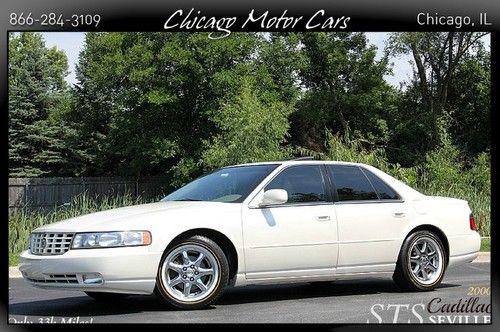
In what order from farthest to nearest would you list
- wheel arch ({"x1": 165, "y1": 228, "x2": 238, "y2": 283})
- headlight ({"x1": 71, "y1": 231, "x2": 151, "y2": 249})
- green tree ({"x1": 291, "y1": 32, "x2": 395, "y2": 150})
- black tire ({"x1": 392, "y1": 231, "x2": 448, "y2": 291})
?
green tree ({"x1": 291, "y1": 32, "x2": 395, "y2": 150}) < black tire ({"x1": 392, "y1": 231, "x2": 448, "y2": 291}) < wheel arch ({"x1": 165, "y1": 228, "x2": 238, "y2": 283}) < headlight ({"x1": 71, "y1": 231, "x2": 151, "y2": 249})

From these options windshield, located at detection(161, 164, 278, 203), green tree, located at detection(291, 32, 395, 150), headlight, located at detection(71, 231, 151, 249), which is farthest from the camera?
green tree, located at detection(291, 32, 395, 150)

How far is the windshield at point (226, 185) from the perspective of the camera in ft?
31.1

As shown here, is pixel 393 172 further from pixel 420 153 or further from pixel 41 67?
pixel 41 67

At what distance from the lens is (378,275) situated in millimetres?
9898


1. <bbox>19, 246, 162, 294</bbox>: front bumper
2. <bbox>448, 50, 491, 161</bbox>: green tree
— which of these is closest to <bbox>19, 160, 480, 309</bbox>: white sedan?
<bbox>19, 246, 162, 294</bbox>: front bumper

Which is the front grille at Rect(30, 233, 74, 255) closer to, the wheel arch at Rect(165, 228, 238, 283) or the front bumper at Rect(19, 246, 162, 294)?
the front bumper at Rect(19, 246, 162, 294)

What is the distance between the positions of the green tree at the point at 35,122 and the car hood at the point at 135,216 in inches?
1386

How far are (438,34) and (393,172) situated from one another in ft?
65.2

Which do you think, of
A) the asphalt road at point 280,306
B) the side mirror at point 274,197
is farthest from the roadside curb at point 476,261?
the side mirror at point 274,197

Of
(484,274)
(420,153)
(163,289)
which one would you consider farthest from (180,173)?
(163,289)

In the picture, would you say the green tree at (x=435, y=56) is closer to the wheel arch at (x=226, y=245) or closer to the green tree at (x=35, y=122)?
the green tree at (x=35, y=122)

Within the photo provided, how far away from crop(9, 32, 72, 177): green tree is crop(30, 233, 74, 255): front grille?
1384 inches

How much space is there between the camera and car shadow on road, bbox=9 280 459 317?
8898 mm

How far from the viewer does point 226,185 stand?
983cm
